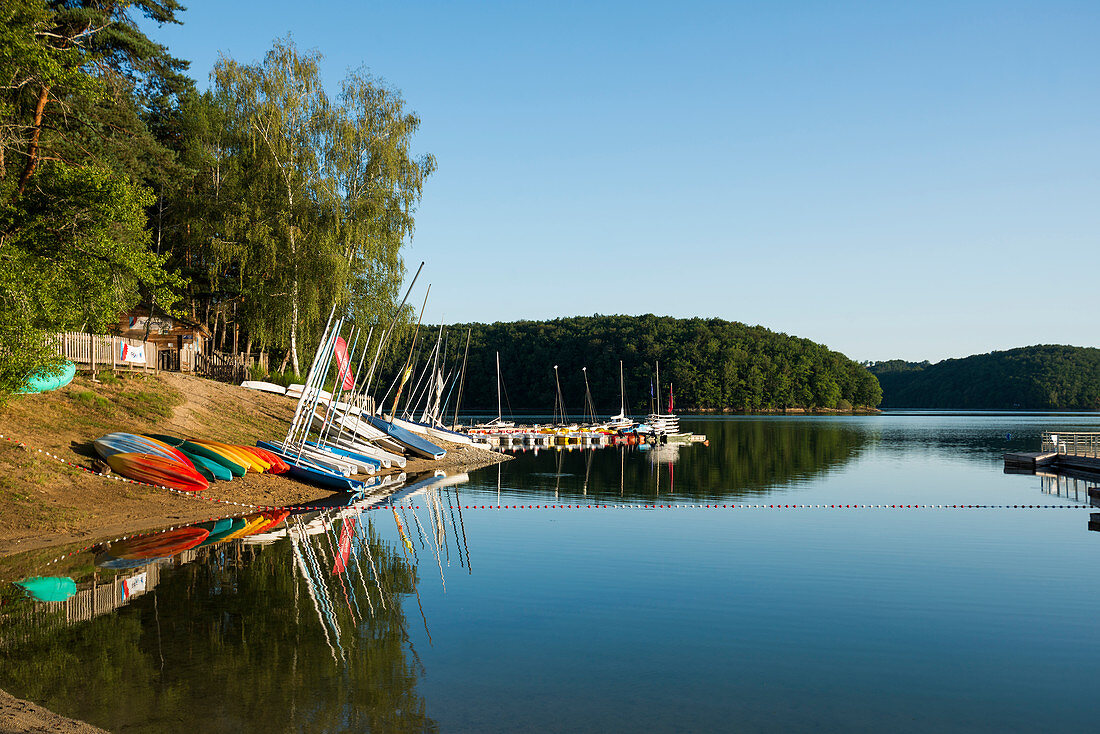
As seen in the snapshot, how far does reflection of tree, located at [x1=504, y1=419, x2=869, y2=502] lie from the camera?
3347 cm

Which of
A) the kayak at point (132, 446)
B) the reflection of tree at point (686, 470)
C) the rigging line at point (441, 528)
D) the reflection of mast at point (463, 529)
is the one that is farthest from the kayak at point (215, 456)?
the reflection of tree at point (686, 470)

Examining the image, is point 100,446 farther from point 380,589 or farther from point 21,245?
point 380,589

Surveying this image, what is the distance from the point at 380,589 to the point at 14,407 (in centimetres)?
1388

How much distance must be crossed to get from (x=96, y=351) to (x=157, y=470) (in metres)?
9.79

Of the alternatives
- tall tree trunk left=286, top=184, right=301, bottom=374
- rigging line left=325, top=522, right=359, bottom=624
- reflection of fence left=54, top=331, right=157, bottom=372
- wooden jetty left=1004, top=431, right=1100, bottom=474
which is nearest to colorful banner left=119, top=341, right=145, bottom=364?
reflection of fence left=54, top=331, right=157, bottom=372

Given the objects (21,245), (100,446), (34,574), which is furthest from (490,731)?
(21,245)

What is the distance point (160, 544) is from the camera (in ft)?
56.8

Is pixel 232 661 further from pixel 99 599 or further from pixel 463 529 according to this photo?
pixel 463 529

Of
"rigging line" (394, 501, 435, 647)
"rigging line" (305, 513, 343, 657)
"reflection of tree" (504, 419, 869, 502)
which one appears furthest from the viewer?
"reflection of tree" (504, 419, 869, 502)

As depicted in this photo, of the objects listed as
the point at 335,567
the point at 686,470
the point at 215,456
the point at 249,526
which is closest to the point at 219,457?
the point at 215,456

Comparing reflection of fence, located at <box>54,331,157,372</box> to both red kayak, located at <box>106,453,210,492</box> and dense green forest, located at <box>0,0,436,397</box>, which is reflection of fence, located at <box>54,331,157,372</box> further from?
red kayak, located at <box>106,453,210,492</box>

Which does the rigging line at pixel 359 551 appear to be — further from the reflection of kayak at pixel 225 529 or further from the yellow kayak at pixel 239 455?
the yellow kayak at pixel 239 455

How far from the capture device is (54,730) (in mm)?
7395

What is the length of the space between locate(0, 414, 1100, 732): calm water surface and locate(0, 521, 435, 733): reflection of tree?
4 centimetres
